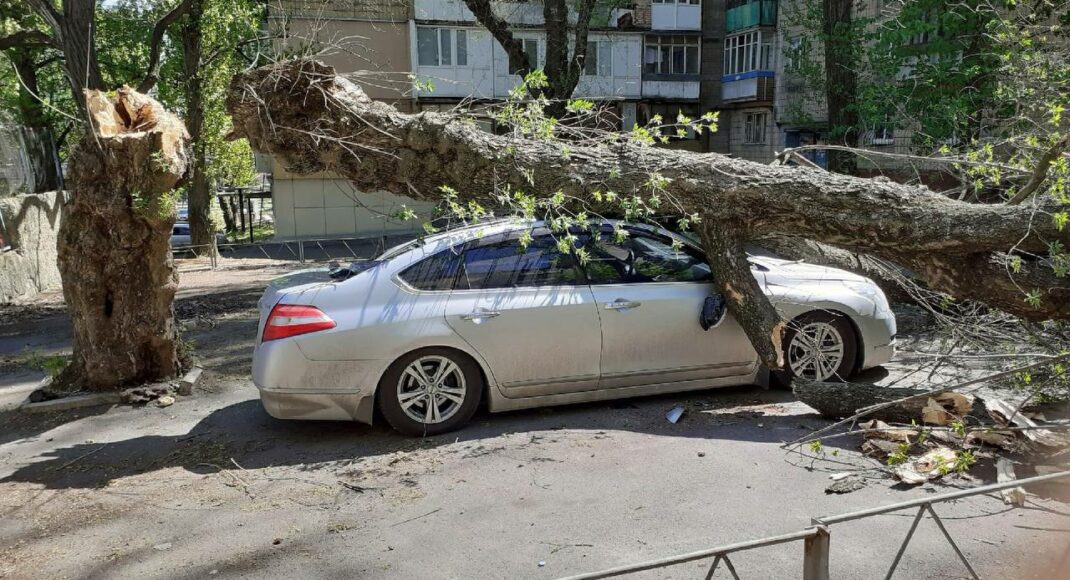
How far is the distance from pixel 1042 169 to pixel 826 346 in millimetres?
2229

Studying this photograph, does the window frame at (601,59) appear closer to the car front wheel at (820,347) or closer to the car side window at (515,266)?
the car front wheel at (820,347)

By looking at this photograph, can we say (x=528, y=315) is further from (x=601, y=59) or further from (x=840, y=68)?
(x=601, y=59)

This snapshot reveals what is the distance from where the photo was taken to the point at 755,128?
36.0 meters

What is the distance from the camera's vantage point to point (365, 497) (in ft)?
15.8

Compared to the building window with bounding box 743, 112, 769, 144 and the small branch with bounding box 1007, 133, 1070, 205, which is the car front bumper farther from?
the building window with bounding box 743, 112, 769, 144

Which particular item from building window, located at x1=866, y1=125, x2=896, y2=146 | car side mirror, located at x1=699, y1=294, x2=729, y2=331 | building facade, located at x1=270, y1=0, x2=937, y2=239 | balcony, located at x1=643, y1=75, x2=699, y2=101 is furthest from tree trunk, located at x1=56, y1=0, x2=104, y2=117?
balcony, located at x1=643, y1=75, x2=699, y2=101

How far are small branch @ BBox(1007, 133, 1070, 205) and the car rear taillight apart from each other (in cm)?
463

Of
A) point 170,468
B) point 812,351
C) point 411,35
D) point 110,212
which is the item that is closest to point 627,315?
point 812,351

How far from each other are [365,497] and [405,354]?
119cm

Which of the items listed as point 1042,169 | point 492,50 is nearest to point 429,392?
point 1042,169

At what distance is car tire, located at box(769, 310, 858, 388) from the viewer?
6.53 meters

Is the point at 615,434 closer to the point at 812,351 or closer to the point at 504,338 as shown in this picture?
the point at 504,338

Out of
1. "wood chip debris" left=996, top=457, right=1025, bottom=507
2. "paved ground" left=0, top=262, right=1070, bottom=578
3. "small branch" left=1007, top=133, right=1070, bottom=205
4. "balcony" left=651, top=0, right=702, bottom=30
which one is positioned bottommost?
"paved ground" left=0, top=262, right=1070, bottom=578

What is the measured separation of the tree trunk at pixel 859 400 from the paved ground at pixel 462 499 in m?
0.22
